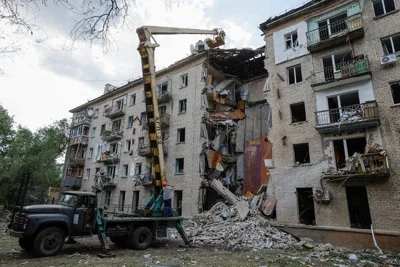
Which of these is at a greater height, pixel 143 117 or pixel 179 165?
pixel 143 117

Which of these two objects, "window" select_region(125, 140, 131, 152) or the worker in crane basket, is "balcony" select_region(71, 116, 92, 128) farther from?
the worker in crane basket

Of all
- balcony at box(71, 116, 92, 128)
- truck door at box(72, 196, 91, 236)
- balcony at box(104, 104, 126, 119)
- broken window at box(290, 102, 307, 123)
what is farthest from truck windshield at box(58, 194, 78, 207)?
balcony at box(71, 116, 92, 128)

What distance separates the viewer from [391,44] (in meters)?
14.1

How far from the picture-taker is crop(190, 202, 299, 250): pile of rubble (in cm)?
1256

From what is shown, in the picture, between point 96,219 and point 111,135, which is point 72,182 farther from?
point 96,219

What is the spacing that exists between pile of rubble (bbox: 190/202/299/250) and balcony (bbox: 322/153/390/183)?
15.0 ft

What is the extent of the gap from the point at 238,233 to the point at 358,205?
8027 millimetres

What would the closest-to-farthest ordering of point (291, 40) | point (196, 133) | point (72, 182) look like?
point (291, 40)
point (196, 133)
point (72, 182)

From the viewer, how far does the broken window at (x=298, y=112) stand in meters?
17.0

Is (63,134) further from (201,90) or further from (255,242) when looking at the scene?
(255,242)

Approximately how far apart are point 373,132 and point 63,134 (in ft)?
127

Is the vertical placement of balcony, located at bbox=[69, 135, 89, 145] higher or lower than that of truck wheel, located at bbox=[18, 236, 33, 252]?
higher

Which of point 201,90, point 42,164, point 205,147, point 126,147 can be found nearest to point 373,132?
point 205,147

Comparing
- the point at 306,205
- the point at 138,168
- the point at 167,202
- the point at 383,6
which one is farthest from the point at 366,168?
the point at 138,168
